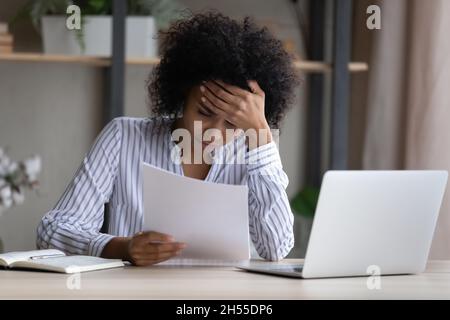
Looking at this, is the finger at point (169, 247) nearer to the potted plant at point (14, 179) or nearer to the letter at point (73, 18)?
the potted plant at point (14, 179)

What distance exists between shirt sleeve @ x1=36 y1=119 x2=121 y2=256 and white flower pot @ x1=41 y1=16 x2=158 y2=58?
1.22 m

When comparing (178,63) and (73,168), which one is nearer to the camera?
(178,63)

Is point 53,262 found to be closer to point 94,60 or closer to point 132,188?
point 132,188

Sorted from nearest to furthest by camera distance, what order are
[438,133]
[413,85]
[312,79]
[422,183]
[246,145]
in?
[422,183], [246,145], [438,133], [413,85], [312,79]

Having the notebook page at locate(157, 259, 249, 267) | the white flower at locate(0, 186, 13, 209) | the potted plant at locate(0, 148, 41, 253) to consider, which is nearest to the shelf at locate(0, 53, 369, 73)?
the potted plant at locate(0, 148, 41, 253)

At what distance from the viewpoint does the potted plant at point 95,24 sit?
3.40 meters

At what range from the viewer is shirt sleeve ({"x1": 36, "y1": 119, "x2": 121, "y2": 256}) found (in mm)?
2020

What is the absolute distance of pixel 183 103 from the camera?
2303 millimetres

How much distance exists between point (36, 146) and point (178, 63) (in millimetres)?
1605

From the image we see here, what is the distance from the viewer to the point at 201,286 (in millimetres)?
1506

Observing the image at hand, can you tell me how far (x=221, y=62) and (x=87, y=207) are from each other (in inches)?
18.6
